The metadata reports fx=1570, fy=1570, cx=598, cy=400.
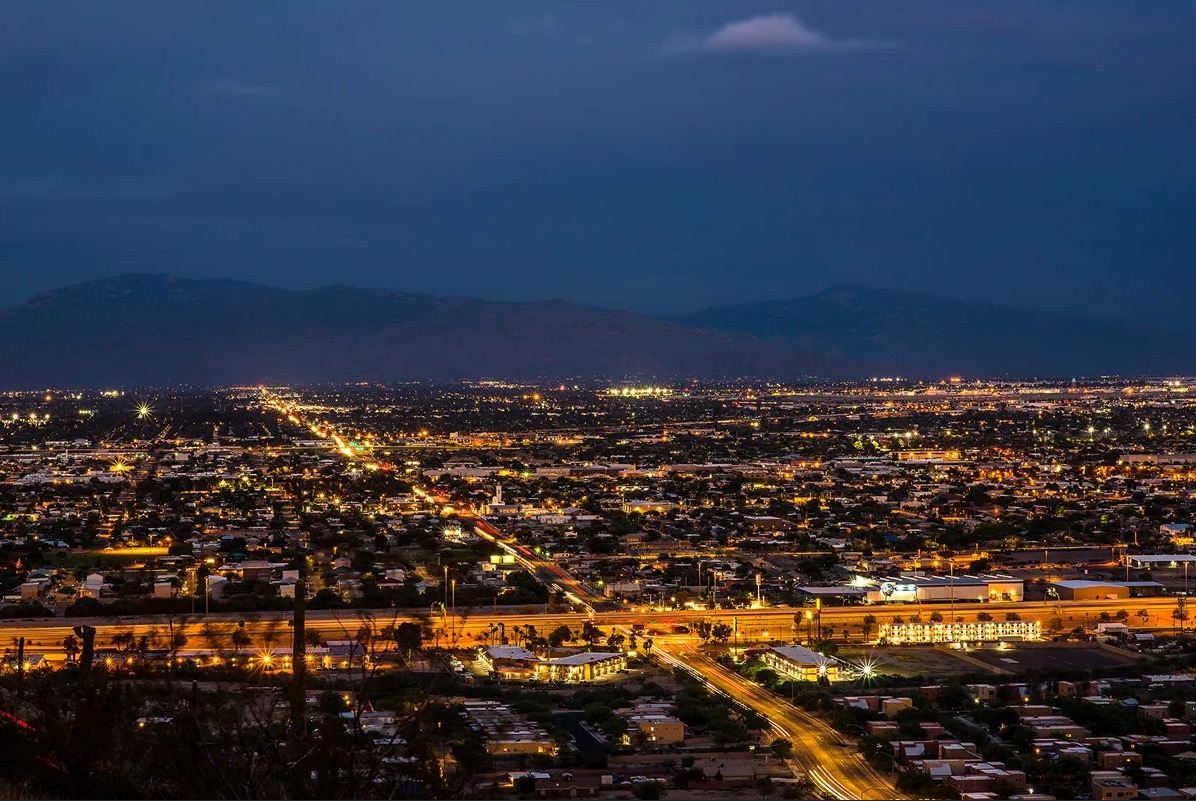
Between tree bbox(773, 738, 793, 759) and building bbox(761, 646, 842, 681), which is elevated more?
building bbox(761, 646, 842, 681)

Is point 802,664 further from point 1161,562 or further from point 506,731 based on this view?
point 1161,562

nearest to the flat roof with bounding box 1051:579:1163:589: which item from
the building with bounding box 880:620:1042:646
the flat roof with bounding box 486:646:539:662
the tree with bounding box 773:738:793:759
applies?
the building with bounding box 880:620:1042:646

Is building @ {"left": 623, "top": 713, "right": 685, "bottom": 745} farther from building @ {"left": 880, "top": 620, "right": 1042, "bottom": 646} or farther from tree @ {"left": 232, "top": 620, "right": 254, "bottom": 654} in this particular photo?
building @ {"left": 880, "top": 620, "right": 1042, "bottom": 646}

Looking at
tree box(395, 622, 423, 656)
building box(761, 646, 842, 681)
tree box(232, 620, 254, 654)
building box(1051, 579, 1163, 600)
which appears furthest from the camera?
building box(1051, 579, 1163, 600)

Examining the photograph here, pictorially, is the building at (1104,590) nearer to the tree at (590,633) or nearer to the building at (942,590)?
the building at (942,590)

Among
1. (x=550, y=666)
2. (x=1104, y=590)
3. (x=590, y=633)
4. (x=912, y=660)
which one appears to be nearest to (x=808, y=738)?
(x=550, y=666)

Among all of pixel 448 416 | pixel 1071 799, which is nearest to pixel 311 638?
pixel 1071 799
